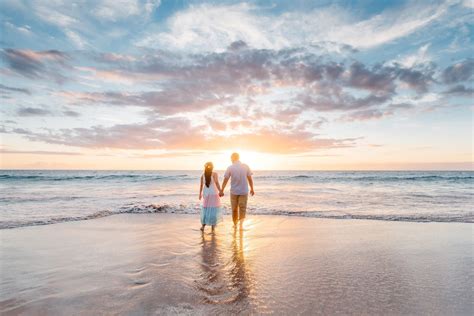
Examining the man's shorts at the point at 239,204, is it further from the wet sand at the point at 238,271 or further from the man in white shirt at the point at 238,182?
the wet sand at the point at 238,271

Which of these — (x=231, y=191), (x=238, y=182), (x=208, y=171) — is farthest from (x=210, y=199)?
(x=238, y=182)

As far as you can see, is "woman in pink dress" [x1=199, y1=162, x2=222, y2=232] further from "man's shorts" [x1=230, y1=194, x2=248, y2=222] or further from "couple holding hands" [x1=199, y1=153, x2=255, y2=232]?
"man's shorts" [x1=230, y1=194, x2=248, y2=222]

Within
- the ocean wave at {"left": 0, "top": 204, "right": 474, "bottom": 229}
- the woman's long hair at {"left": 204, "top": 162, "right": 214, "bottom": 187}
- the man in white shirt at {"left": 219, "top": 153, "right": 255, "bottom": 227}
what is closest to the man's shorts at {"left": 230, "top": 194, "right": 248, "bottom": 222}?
the man in white shirt at {"left": 219, "top": 153, "right": 255, "bottom": 227}

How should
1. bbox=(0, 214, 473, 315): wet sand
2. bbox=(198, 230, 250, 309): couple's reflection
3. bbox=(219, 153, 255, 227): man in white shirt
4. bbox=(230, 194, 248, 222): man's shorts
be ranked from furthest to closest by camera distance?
bbox=(230, 194, 248, 222): man's shorts, bbox=(219, 153, 255, 227): man in white shirt, bbox=(198, 230, 250, 309): couple's reflection, bbox=(0, 214, 473, 315): wet sand

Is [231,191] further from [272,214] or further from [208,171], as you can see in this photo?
[272,214]

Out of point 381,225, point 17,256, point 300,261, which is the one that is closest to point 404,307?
point 300,261

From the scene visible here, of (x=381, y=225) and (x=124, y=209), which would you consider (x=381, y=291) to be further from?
(x=124, y=209)

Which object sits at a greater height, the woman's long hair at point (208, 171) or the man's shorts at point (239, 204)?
the woman's long hair at point (208, 171)

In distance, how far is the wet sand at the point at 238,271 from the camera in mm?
4098

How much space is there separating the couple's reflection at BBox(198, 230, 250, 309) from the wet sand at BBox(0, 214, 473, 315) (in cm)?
2

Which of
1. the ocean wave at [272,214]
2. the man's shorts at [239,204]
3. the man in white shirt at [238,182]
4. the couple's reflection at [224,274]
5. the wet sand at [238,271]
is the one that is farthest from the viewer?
the ocean wave at [272,214]

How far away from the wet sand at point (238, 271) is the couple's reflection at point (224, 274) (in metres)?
0.02

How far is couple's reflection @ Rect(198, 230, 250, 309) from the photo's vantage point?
14.1ft

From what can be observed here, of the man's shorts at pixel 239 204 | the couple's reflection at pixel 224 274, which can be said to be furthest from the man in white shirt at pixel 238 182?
the couple's reflection at pixel 224 274
